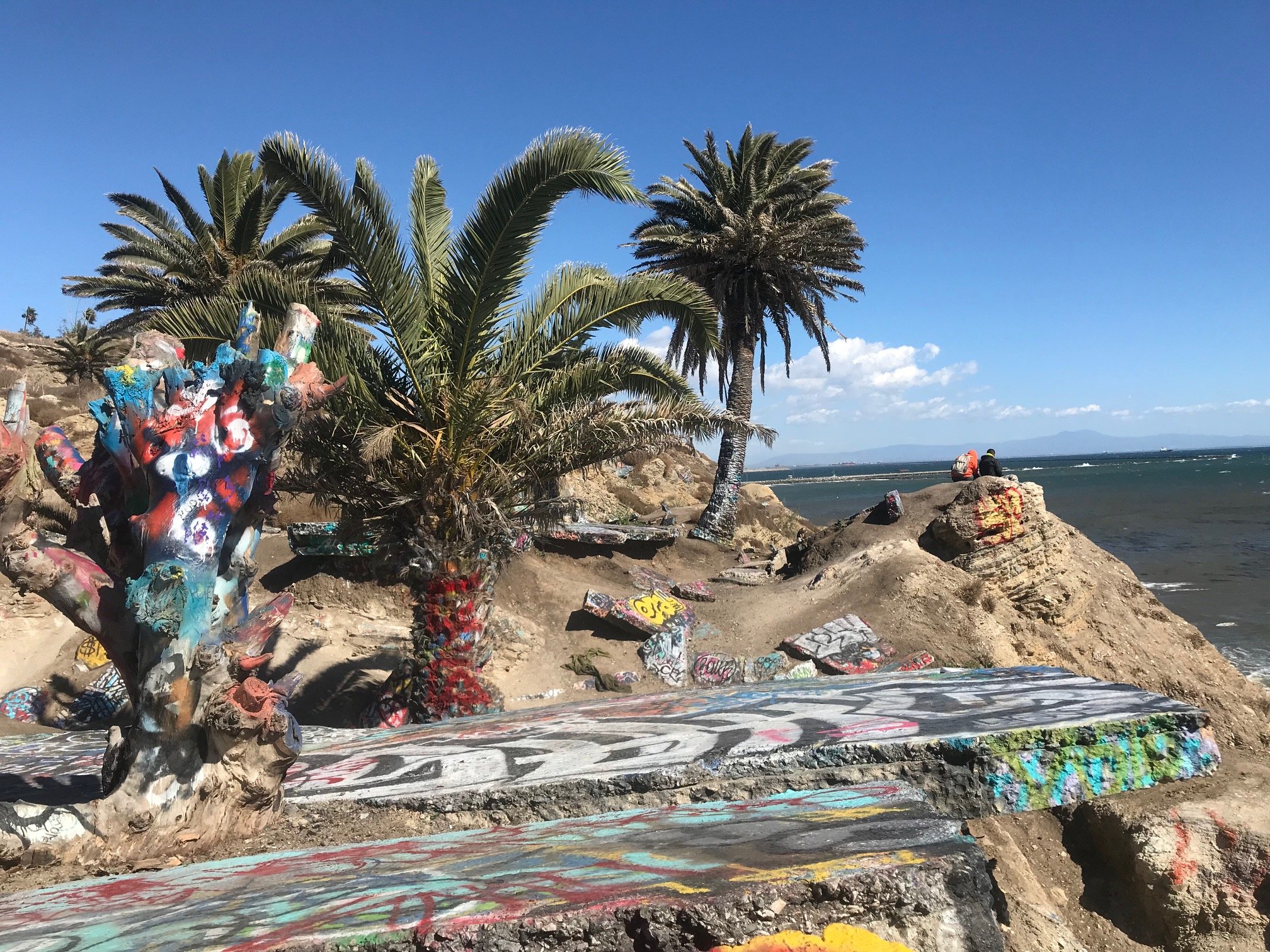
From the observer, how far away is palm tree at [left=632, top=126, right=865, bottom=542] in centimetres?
1955

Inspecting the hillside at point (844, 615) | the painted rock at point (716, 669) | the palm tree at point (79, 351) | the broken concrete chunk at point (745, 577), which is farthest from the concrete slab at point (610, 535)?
the palm tree at point (79, 351)

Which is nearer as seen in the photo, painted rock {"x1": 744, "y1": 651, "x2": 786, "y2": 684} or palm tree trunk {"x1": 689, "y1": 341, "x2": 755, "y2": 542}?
painted rock {"x1": 744, "y1": 651, "x2": 786, "y2": 684}

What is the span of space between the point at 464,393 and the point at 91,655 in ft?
23.9

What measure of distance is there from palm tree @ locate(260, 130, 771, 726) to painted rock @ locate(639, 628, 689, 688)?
3.41 m

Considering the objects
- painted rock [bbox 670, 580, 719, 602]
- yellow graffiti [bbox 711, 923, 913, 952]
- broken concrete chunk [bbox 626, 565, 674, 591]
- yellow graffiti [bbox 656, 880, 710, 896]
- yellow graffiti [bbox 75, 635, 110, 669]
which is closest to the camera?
yellow graffiti [bbox 711, 923, 913, 952]

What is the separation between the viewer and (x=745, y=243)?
19562 mm

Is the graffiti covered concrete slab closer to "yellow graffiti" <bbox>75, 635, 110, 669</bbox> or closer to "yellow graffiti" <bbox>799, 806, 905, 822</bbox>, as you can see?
"yellow graffiti" <bbox>799, 806, 905, 822</bbox>

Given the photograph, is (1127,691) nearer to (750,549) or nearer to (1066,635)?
(1066,635)

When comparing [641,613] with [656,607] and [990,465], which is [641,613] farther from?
[990,465]

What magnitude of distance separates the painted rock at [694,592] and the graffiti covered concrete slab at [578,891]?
32.4ft

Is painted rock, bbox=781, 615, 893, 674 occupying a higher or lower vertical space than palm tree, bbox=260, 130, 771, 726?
lower

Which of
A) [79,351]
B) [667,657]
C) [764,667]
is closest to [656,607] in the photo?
[667,657]

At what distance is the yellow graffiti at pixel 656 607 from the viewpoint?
12.0 meters

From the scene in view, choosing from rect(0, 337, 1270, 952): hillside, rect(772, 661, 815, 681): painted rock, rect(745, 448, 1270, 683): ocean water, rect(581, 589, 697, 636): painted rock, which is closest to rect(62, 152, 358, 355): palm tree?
rect(0, 337, 1270, 952): hillside
